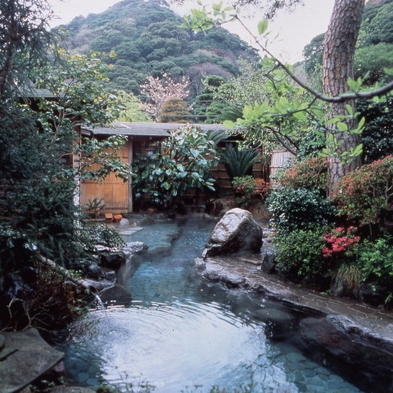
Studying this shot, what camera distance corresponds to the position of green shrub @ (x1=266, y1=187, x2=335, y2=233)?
20.1ft

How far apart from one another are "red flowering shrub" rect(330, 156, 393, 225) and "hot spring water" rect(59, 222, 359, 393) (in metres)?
1.72

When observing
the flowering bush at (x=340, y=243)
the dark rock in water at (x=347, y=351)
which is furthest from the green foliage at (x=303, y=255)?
the dark rock in water at (x=347, y=351)

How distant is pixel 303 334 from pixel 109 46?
25.2 meters

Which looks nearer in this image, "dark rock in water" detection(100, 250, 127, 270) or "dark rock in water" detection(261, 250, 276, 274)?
"dark rock in water" detection(261, 250, 276, 274)

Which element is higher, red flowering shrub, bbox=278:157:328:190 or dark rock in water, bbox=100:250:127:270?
red flowering shrub, bbox=278:157:328:190

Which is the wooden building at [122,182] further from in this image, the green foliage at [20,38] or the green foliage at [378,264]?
the green foliage at [378,264]

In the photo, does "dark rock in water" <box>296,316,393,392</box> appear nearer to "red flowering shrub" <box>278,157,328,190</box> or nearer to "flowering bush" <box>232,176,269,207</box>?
"red flowering shrub" <box>278,157,328,190</box>

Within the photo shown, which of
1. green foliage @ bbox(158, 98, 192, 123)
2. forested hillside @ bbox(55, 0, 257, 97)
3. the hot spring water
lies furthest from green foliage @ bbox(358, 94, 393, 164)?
forested hillside @ bbox(55, 0, 257, 97)

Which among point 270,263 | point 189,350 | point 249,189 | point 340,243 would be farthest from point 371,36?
point 189,350

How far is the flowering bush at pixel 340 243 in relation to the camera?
5273 millimetres

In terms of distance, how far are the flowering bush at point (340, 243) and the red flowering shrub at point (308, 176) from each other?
1.27 m

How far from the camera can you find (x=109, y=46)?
25.8 m

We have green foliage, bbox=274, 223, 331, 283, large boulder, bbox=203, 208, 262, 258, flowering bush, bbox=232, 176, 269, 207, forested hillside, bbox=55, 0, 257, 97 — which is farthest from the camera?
forested hillside, bbox=55, 0, 257, 97

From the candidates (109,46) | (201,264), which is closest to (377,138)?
(201,264)
